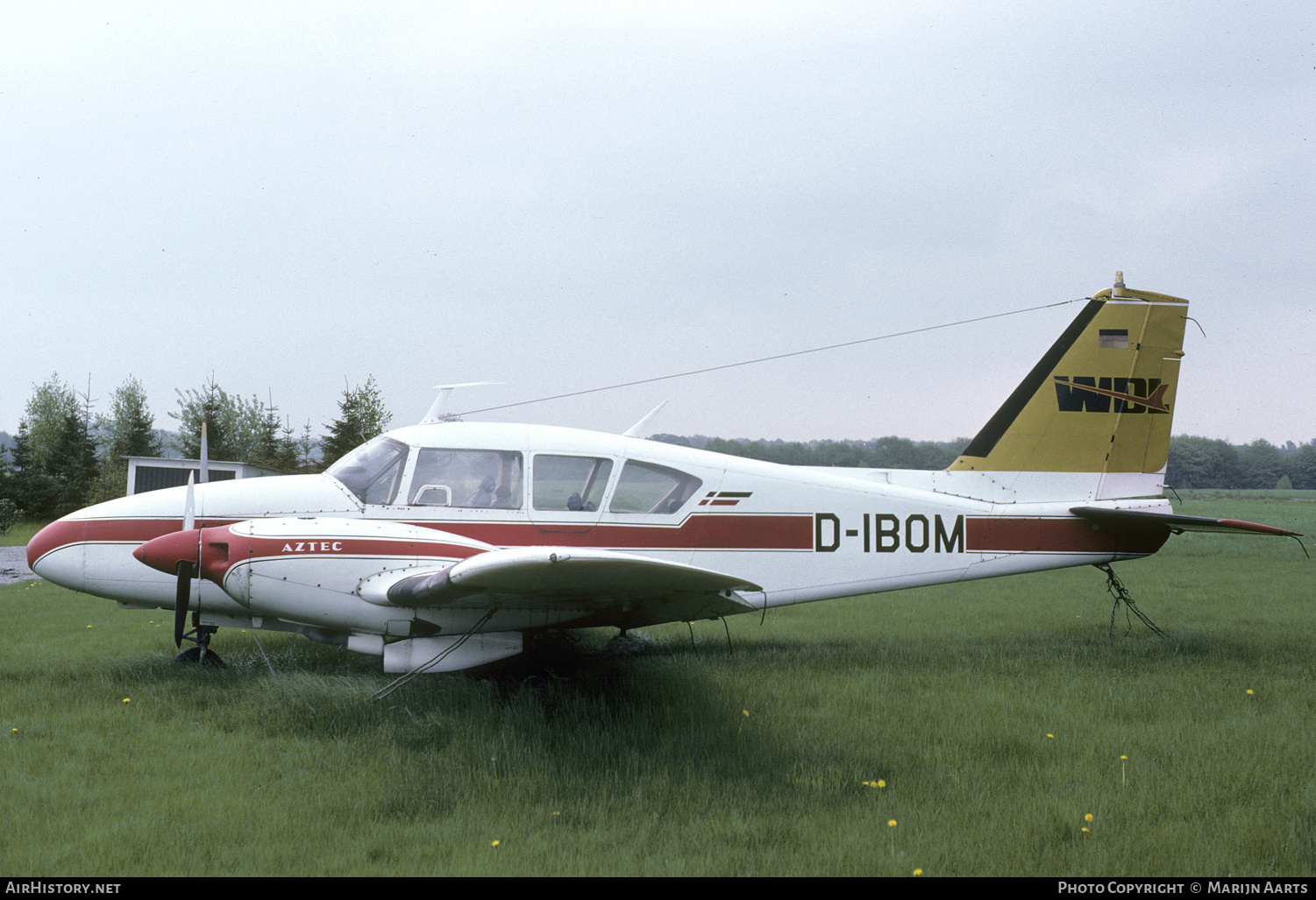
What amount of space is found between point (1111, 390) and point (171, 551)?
8774 mm

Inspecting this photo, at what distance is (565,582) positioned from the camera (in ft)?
15.4

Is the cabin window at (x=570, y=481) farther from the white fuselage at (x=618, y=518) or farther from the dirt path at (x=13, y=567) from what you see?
the dirt path at (x=13, y=567)

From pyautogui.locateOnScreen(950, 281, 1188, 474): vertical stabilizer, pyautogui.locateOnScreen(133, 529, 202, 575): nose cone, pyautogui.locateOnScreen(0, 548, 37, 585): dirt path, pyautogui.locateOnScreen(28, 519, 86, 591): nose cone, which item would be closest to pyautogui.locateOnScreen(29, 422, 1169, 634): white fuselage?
pyautogui.locateOnScreen(28, 519, 86, 591): nose cone

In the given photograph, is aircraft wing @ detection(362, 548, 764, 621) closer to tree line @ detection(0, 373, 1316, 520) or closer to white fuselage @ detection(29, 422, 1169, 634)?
white fuselage @ detection(29, 422, 1169, 634)

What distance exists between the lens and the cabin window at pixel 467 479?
6453 mm

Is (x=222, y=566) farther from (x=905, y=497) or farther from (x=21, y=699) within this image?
(x=905, y=497)

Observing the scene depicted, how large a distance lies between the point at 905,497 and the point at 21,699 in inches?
287

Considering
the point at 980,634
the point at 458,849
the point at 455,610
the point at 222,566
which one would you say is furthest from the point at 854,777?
the point at 980,634

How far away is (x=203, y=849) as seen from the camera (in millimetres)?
3377

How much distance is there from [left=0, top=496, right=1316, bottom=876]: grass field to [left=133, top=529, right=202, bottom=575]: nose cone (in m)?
1.01

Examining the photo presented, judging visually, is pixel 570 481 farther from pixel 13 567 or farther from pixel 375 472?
pixel 13 567

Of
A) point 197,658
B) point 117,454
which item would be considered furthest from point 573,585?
point 117,454

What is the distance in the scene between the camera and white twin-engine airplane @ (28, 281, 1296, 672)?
5383mm

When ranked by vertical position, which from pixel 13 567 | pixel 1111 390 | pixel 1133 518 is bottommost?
pixel 13 567
